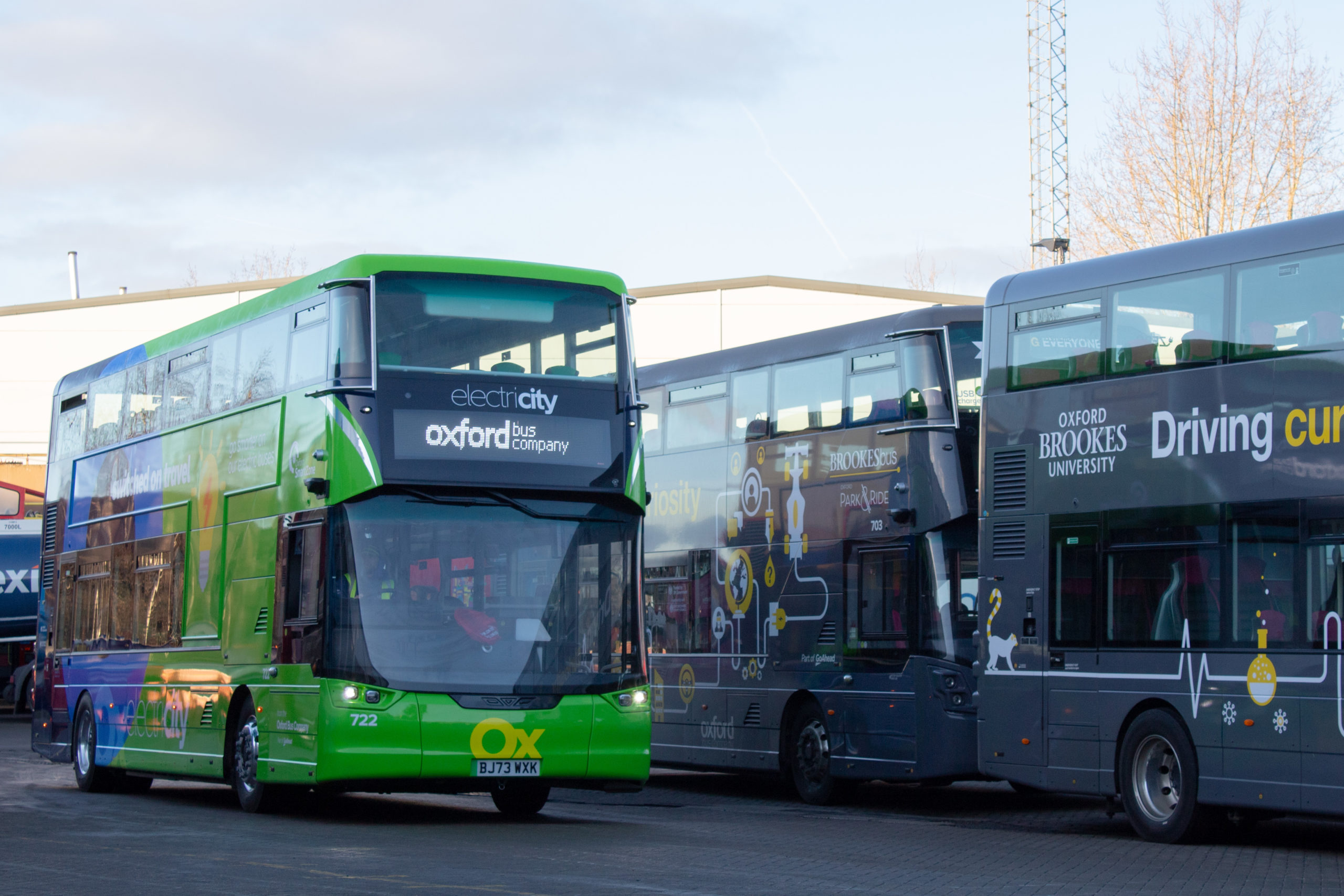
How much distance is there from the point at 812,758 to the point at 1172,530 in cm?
569

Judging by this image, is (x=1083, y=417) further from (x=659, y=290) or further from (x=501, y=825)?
(x=659, y=290)

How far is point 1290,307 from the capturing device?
12.2 m

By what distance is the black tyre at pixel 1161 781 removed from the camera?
41.8ft

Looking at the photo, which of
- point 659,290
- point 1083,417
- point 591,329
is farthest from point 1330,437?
point 659,290

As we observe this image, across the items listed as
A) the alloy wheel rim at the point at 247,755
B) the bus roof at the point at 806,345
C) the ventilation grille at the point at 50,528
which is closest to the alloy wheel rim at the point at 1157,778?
the bus roof at the point at 806,345

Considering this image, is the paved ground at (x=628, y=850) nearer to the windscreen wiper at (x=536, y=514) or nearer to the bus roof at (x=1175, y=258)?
the windscreen wiper at (x=536, y=514)

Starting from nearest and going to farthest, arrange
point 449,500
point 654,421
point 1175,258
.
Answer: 1. point 1175,258
2. point 449,500
3. point 654,421

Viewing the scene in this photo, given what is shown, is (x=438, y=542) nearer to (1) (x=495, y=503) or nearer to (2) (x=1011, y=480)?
(1) (x=495, y=503)

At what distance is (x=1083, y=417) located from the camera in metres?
13.9

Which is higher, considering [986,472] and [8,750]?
[986,472]

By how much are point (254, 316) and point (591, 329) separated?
3648 mm

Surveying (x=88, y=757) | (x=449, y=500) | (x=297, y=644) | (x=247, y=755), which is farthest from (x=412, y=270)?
(x=88, y=757)

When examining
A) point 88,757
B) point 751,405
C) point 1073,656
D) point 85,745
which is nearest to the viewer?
point 1073,656

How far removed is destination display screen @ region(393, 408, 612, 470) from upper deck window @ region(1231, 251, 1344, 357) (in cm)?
513
